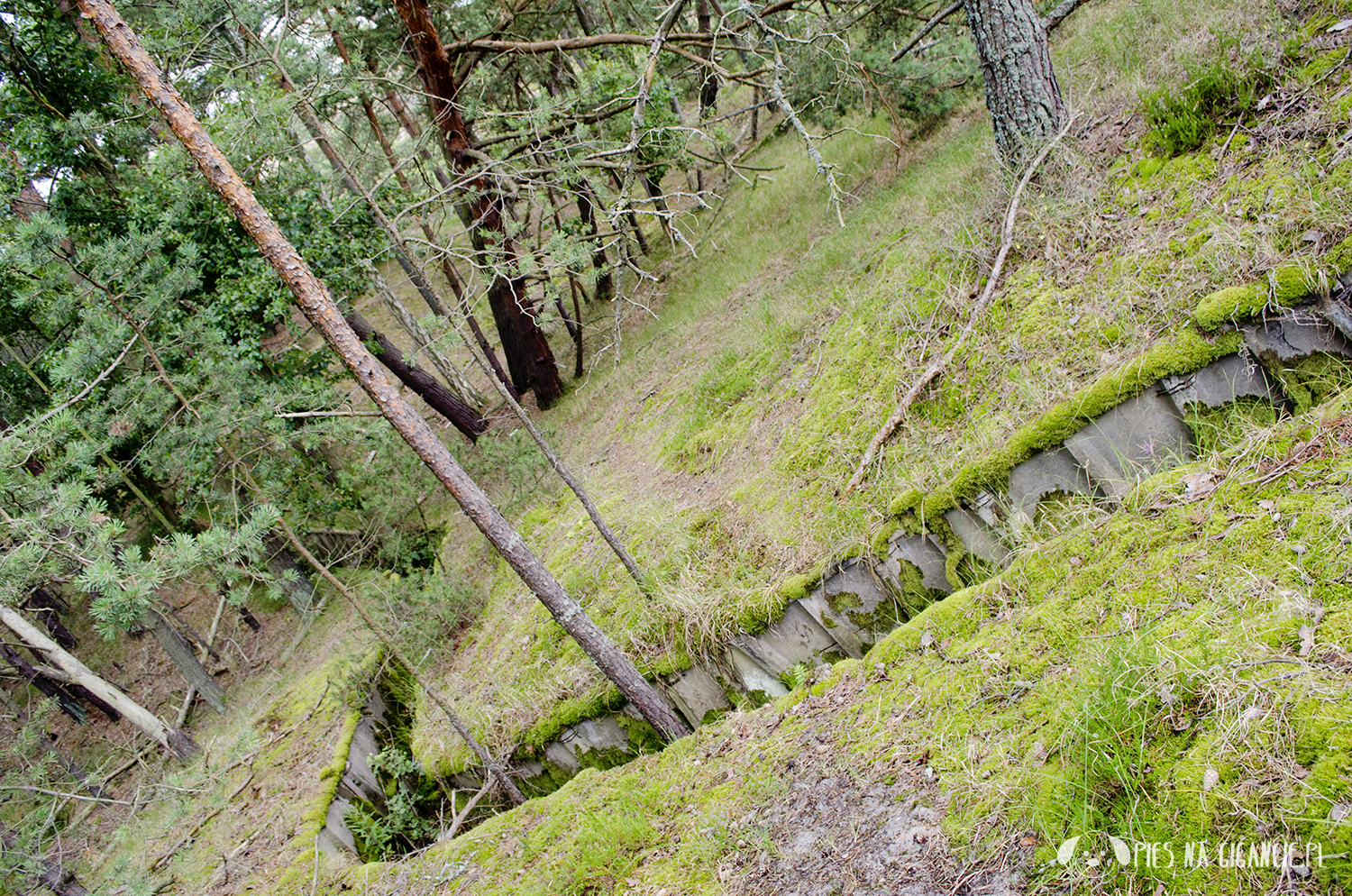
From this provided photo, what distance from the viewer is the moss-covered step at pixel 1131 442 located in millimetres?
3705

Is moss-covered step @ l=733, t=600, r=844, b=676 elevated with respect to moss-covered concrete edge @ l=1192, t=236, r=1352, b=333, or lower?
lower

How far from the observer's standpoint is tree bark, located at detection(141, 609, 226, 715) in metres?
10.5

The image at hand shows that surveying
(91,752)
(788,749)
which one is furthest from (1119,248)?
(91,752)

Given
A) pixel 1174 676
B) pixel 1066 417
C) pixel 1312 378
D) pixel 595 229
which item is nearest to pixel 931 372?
pixel 1066 417

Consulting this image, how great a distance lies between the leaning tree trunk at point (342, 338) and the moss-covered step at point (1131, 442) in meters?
3.07

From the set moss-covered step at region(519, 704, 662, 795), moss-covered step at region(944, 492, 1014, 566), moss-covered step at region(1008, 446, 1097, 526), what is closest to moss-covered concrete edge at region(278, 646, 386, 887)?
moss-covered step at region(519, 704, 662, 795)

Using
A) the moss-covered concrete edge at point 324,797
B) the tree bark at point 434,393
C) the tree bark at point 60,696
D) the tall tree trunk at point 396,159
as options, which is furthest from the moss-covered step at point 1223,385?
the tree bark at point 60,696

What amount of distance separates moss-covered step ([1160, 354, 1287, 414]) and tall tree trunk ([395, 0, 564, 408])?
6231mm

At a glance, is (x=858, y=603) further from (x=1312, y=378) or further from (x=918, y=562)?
(x=1312, y=378)

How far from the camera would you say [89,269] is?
788 cm

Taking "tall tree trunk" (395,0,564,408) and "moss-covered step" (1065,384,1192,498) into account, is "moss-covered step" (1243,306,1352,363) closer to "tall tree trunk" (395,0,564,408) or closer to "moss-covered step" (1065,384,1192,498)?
"moss-covered step" (1065,384,1192,498)

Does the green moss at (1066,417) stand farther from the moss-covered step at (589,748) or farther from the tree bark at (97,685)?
the tree bark at (97,685)

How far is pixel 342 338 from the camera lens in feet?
14.0

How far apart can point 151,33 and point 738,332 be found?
315 inches
